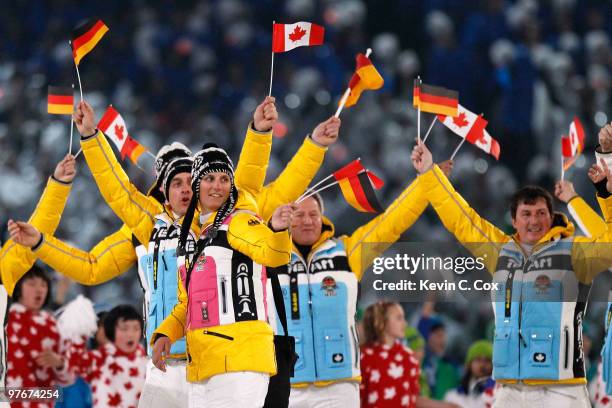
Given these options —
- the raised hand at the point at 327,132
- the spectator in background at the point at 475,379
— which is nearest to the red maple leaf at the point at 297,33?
the raised hand at the point at 327,132

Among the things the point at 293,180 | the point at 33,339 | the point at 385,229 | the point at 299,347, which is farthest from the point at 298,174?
the point at 33,339

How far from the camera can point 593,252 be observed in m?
5.54

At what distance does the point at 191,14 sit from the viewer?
1163cm

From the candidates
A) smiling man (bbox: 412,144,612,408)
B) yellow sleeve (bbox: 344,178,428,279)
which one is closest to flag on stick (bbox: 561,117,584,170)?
smiling man (bbox: 412,144,612,408)

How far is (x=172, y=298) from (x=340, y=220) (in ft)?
14.5

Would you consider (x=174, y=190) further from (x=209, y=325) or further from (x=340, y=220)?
(x=340, y=220)

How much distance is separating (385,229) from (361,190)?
10.0 inches

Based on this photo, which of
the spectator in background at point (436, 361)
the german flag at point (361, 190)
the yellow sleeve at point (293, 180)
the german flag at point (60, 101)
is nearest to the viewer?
the yellow sleeve at point (293, 180)

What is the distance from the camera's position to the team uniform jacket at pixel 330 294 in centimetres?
604

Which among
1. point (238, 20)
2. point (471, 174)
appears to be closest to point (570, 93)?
point (471, 174)

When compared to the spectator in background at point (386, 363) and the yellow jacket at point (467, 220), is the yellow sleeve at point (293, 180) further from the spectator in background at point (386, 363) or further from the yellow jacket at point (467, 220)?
the spectator in background at point (386, 363)

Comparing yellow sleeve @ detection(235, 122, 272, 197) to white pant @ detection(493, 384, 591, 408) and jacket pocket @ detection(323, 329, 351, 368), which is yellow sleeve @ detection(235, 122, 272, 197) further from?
white pant @ detection(493, 384, 591, 408)

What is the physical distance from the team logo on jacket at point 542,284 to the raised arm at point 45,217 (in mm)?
2637

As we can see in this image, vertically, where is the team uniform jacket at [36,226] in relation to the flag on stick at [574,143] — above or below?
below
